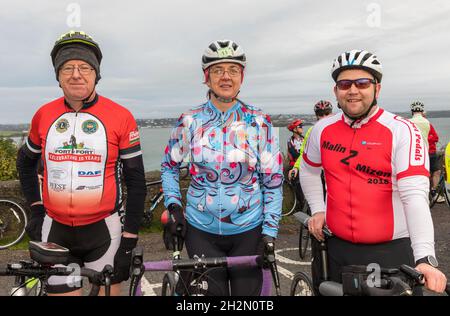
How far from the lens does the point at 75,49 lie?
10.5ft

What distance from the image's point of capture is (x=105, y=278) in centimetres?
255

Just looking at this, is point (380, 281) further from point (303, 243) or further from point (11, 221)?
point (11, 221)

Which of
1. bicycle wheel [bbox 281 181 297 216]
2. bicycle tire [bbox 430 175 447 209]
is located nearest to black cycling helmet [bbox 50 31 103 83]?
bicycle wheel [bbox 281 181 297 216]

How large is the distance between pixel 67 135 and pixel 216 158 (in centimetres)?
117

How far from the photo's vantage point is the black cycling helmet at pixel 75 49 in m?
3.17

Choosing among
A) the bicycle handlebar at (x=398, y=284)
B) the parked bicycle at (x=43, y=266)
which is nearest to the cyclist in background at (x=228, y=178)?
the parked bicycle at (x=43, y=266)

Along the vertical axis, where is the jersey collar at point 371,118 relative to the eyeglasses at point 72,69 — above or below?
below

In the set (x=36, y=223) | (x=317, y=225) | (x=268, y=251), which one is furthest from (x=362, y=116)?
(x=36, y=223)

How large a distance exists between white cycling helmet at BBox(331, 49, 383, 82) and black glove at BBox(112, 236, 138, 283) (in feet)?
6.78

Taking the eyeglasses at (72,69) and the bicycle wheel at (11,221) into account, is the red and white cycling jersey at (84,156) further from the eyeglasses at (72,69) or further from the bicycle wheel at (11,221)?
the bicycle wheel at (11,221)

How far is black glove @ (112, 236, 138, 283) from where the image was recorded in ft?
10.7

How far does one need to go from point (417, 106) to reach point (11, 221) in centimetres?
1001

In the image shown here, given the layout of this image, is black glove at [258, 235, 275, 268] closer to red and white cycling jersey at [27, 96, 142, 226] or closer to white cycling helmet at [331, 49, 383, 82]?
red and white cycling jersey at [27, 96, 142, 226]

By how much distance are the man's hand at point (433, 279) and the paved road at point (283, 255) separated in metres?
3.45
